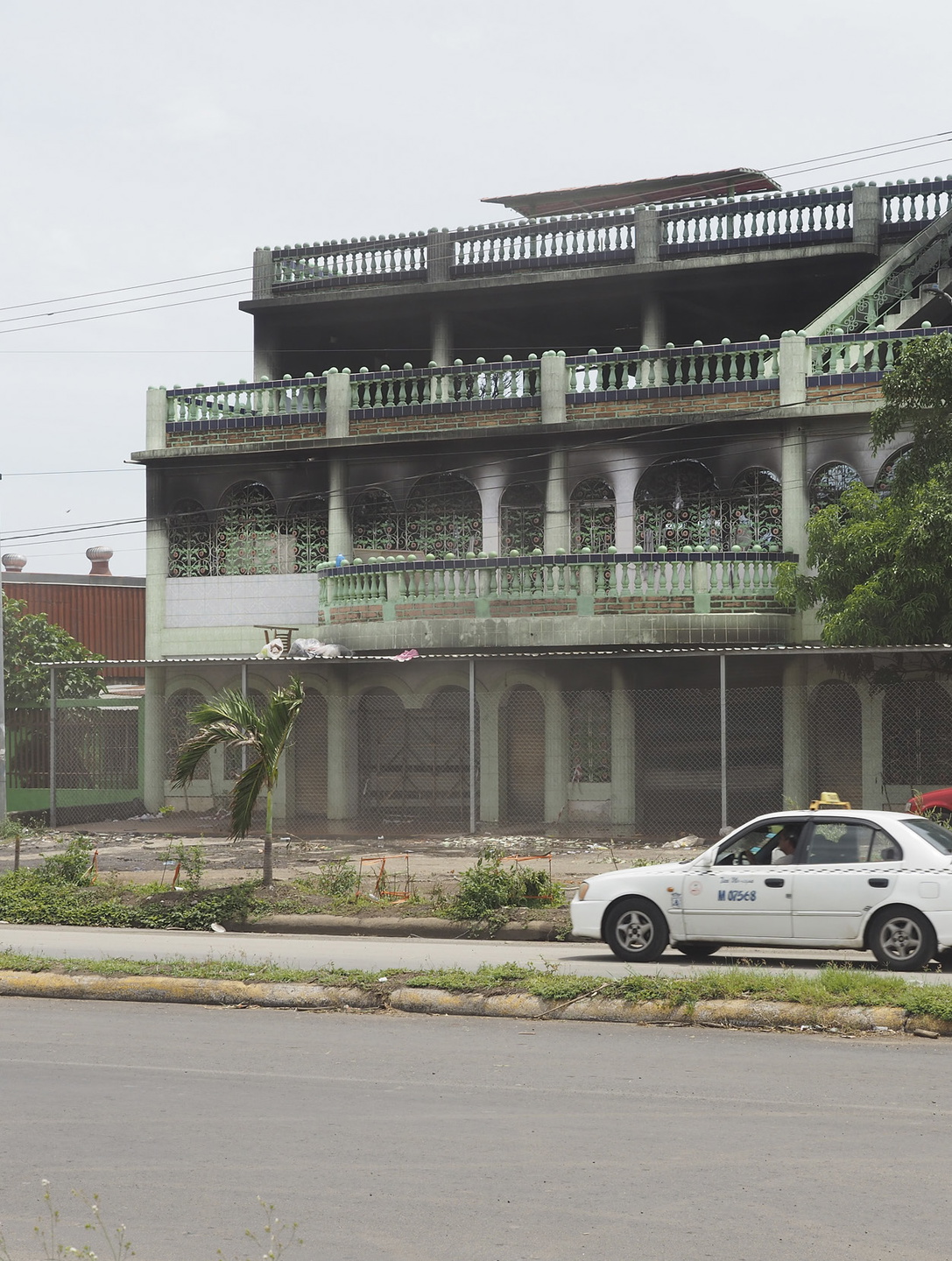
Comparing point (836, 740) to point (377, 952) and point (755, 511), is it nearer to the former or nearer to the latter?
point (755, 511)

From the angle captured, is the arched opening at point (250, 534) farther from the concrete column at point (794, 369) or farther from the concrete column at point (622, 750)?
the concrete column at point (794, 369)

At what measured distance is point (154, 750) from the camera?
92.7 feet

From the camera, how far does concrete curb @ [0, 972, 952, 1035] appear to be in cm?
976

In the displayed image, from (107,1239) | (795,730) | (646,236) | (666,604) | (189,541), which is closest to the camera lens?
(107,1239)

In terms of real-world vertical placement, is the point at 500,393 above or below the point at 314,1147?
above

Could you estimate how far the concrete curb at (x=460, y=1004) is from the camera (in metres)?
9.76

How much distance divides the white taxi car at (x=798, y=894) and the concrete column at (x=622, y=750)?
1167 cm

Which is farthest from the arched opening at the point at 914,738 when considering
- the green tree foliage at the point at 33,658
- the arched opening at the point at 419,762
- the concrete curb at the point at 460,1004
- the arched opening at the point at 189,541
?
the green tree foliage at the point at 33,658

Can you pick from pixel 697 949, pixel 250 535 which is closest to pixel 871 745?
pixel 697 949

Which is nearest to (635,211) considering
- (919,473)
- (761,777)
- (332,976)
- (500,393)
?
(500,393)

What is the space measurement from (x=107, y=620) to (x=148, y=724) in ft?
71.8

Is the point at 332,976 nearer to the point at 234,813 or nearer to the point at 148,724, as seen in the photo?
the point at 234,813

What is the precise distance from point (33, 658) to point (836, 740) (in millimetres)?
19464

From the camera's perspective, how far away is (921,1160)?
6.61 m
